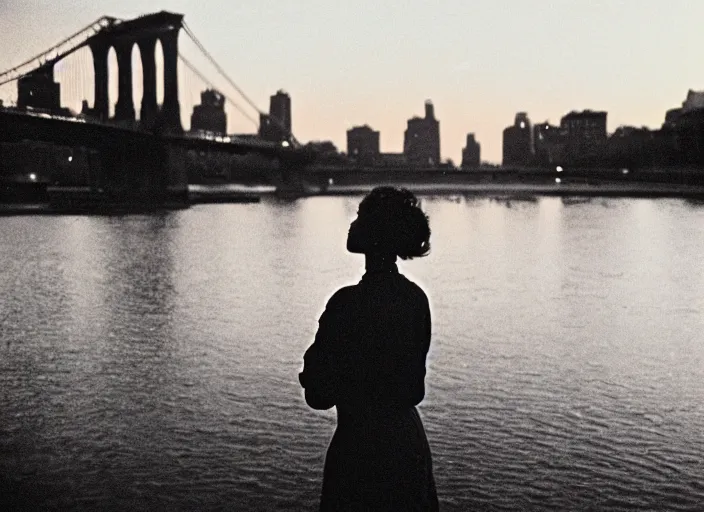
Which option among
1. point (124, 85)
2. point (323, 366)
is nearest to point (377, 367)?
point (323, 366)

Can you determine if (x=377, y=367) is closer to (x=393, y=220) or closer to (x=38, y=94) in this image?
(x=393, y=220)

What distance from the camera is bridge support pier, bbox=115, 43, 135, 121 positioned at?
Result: 7962 cm

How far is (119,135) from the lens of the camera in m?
66.2

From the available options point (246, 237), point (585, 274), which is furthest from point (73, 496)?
point (246, 237)

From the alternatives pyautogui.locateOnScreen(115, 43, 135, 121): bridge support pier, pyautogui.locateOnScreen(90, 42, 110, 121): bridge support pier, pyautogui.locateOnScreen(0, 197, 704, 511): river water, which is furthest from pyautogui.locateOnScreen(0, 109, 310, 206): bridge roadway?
pyautogui.locateOnScreen(0, 197, 704, 511): river water

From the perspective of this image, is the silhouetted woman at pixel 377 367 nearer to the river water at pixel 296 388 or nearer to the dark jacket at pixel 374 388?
the dark jacket at pixel 374 388

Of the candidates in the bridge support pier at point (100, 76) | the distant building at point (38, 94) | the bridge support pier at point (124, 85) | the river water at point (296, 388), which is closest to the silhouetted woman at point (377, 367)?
the river water at point (296, 388)

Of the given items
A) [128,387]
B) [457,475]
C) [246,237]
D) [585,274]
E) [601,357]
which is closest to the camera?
[457,475]

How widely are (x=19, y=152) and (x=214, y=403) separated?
134m

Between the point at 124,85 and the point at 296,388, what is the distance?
7601cm

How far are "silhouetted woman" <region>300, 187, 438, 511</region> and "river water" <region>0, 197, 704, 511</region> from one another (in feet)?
8.81

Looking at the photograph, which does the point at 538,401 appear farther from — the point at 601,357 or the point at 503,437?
the point at 601,357

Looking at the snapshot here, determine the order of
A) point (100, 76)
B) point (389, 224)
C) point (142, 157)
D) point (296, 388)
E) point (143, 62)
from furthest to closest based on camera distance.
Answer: point (100, 76) → point (143, 62) → point (142, 157) → point (296, 388) → point (389, 224)

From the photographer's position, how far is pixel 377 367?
3.75 metres
